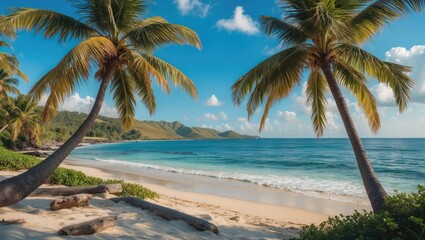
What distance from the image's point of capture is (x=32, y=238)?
467 centimetres

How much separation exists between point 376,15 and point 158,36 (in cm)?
531

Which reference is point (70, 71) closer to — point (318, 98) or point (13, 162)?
point (318, 98)

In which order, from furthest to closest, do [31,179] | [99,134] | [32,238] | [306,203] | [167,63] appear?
[99,134] → [306,203] → [167,63] → [31,179] → [32,238]

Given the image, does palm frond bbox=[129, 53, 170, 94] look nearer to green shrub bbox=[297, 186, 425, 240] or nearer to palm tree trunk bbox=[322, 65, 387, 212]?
palm tree trunk bbox=[322, 65, 387, 212]

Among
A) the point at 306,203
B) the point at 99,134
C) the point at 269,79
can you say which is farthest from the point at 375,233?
the point at 99,134

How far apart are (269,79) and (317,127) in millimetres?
2996

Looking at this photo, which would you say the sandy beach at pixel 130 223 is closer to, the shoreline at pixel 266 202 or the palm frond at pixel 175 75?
the shoreline at pixel 266 202

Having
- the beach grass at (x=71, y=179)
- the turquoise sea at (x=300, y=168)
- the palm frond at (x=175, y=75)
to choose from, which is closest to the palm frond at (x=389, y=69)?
the palm frond at (x=175, y=75)

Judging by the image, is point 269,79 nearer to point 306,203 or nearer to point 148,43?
point 148,43

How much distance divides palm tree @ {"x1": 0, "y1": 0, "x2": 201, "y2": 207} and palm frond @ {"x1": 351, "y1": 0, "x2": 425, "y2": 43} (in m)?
4.08

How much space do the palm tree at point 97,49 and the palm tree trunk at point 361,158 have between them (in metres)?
3.83

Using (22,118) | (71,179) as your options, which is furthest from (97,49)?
(22,118)

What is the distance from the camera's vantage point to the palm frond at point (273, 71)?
8039mm

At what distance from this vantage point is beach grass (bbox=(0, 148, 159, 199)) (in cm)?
1070
